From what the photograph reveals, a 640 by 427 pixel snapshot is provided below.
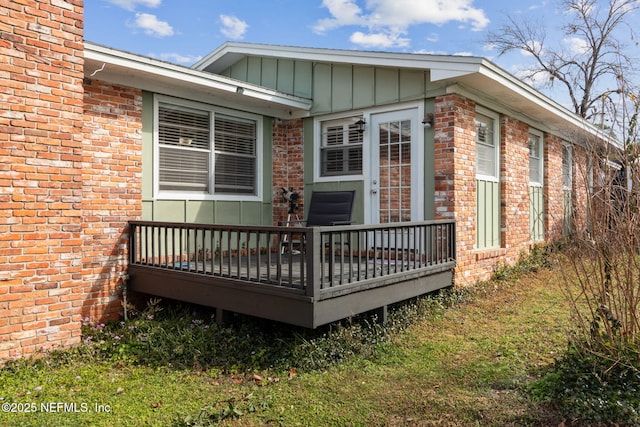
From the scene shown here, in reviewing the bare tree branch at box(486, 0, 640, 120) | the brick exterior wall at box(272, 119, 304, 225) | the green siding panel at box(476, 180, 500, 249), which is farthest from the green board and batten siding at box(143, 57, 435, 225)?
the bare tree branch at box(486, 0, 640, 120)

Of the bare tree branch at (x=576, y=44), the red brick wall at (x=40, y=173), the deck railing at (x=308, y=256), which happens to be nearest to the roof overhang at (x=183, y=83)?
the red brick wall at (x=40, y=173)

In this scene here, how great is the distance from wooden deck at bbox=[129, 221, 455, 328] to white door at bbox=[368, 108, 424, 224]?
80 cm

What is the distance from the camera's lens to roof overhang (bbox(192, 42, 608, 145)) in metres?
5.46

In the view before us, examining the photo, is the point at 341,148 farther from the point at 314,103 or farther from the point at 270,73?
the point at 270,73

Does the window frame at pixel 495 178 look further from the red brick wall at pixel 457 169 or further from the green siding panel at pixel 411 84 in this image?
the green siding panel at pixel 411 84

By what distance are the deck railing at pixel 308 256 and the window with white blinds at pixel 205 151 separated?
82cm

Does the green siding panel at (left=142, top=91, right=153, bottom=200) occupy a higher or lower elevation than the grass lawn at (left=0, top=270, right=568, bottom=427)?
higher

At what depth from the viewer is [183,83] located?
A: 556 centimetres

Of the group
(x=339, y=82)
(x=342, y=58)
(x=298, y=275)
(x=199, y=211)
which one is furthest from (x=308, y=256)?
(x=339, y=82)

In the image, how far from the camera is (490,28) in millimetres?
19812

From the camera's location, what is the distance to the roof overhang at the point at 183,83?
4.77 meters

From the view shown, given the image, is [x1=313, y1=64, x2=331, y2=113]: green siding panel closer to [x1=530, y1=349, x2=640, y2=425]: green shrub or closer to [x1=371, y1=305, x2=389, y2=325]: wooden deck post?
[x1=371, y1=305, x2=389, y2=325]: wooden deck post

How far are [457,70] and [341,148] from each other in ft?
7.16

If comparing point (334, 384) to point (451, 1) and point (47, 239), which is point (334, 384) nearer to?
point (47, 239)
